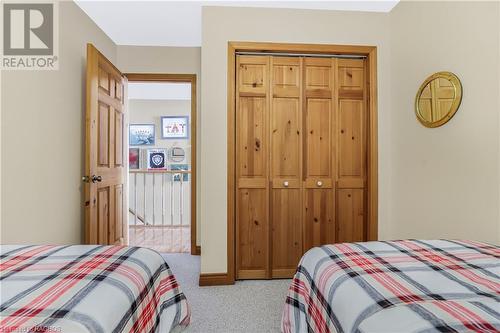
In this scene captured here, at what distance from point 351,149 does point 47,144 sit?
8.46ft

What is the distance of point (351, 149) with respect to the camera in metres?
2.66

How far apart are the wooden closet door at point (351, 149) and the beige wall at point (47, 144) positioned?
243cm

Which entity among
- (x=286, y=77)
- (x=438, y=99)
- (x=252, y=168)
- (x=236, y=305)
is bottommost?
(x=236, y=305)

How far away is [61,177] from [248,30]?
2054mm

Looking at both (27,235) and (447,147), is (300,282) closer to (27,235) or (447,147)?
(447,147)

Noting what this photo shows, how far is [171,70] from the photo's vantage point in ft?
11.0

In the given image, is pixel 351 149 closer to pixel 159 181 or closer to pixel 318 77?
pixel 318 77

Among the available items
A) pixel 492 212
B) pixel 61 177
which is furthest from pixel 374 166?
pixel 61 177

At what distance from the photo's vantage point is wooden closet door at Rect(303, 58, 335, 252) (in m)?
2.62

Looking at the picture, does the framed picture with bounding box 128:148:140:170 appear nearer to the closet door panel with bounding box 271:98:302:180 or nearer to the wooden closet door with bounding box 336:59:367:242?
the closet door panel with bounding box 271:98:302:180

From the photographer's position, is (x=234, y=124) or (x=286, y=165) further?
(x=286, y=165)

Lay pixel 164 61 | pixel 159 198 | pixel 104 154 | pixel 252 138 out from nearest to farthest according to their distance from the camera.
Answer: pixel 252 138 → pixel 104 154 → pixel 164 61 → pixel 159 198

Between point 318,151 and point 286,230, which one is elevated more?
point 318,151
